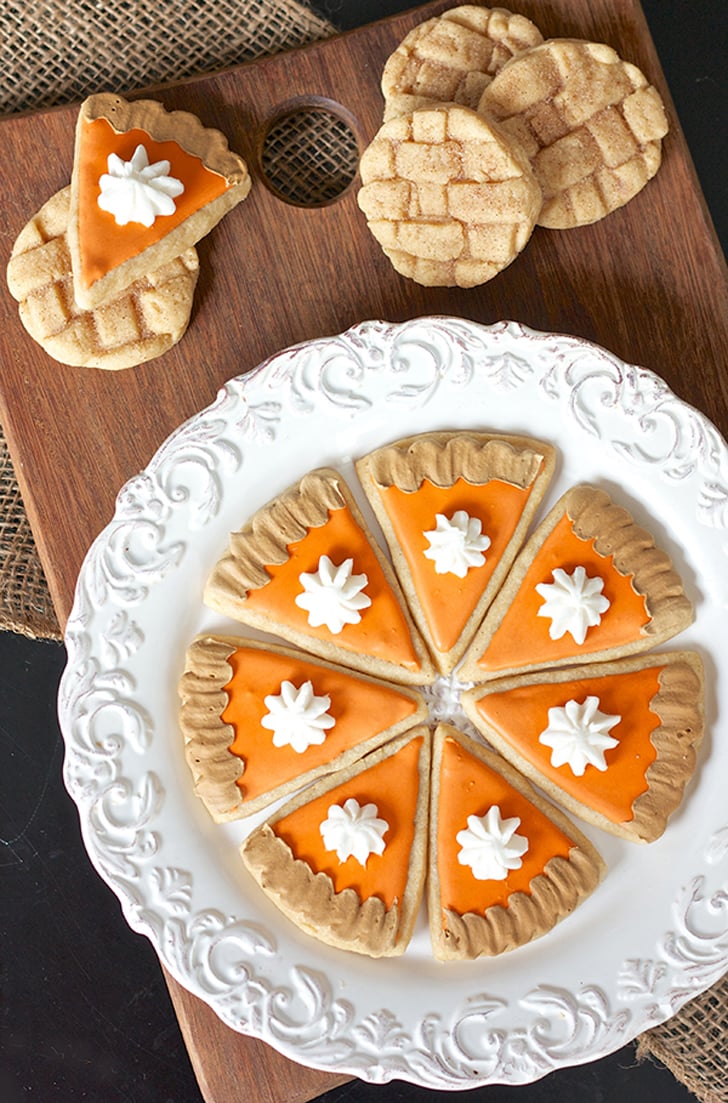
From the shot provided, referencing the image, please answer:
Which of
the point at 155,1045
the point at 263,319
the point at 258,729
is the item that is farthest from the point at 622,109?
the point at 155,1045

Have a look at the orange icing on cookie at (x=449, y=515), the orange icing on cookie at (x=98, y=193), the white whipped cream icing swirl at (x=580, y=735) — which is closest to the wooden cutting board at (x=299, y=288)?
the orange icing on cookie at (x=98, y=193)

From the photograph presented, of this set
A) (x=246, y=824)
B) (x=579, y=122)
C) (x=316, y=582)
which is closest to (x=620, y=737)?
(x=316, y=582)

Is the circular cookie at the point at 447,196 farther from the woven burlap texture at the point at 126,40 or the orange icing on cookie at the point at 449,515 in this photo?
the orange icing on cookie at the point at 449,515

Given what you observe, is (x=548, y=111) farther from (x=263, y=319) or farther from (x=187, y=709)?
(x=187, y=709)

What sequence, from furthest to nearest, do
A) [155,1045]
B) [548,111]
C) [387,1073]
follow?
1. [155,1045]
2. [548,111]
3. [387,1073]

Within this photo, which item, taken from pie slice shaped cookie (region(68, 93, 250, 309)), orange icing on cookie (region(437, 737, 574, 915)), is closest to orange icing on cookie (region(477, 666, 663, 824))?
orange icing on cookie (region(437, 737, 574, 915))

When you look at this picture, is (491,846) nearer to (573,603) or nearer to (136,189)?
(573,603)
